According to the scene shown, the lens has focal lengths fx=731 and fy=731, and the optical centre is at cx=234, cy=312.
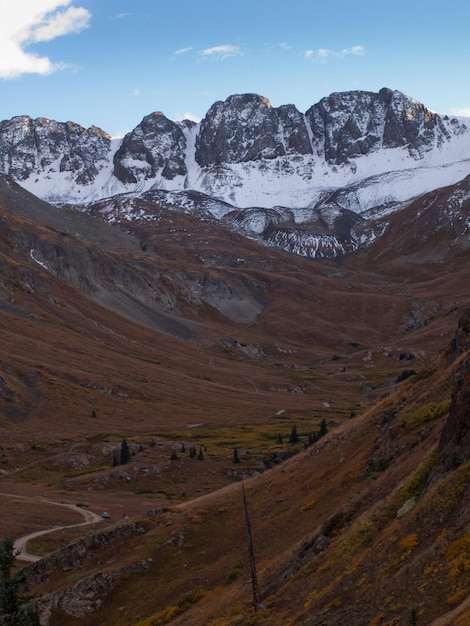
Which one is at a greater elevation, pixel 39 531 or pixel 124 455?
pixel 39 531

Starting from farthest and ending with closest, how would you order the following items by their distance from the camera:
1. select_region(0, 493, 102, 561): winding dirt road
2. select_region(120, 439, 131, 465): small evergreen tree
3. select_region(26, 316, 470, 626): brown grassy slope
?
select_region(120, 439, 131, 465): small evergreen tree
select_region(0, 493, 102, 561): winding dirt road
select_region(26, 316, 470, 626): brown grassy slope

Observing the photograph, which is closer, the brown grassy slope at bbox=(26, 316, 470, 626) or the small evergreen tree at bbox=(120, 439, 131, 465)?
the brown grassy slope at bbox=(26, 316, 470, 626)

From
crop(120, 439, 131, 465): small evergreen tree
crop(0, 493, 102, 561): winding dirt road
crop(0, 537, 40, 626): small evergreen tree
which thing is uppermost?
crop(0, 537, 40, 626): small evergreen tree

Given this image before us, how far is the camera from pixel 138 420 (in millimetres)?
152250

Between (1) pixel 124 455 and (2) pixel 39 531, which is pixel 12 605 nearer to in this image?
(2) pixel 39 531

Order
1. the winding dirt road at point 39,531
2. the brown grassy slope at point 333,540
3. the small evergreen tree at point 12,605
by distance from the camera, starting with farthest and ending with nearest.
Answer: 1. the winding dirt road at point 39,531
2. the small evergreen tree at point 12,605
3. the brown grassy slope at point 333,540

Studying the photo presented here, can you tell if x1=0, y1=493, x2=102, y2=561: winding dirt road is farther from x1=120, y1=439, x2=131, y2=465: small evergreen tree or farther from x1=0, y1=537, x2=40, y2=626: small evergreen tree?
x1=120, y1=439, x2=131, y2=465: small evergreen tree

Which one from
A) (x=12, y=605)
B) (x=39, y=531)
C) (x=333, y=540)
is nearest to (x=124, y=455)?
(x=39, y=531)

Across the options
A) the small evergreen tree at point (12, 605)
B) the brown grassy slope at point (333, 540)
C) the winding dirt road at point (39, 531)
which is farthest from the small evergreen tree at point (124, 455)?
the small evergreen tree at point (12, 605)

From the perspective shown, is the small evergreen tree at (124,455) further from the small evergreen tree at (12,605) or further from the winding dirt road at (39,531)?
the small evergreen tree at (12,605)

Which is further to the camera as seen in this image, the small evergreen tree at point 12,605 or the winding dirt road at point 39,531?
the winding dirt road at point 39,531

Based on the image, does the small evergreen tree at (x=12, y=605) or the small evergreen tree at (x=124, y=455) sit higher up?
the small evergreen tree at (x=12, y=605)

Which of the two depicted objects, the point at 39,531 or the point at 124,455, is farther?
the point at 124,455

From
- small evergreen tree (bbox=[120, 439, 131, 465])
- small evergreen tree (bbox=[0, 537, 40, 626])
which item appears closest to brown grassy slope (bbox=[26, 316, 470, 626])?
small evergreen tree (bbox=[0, 537, 40, 626])
